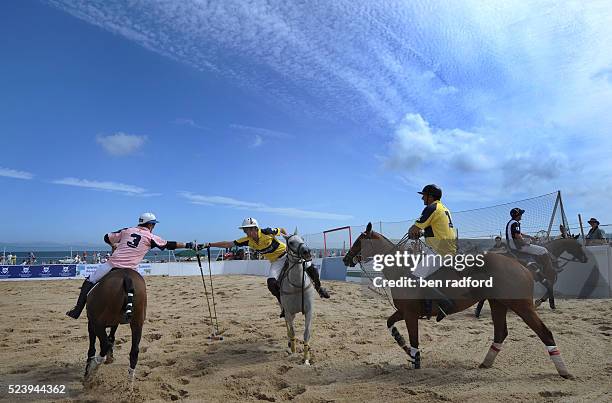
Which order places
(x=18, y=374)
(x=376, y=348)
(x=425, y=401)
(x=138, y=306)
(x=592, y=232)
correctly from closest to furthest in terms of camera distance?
(x=425, y=401) < (x=138, y=306) < (x=18, y=374) < (x=376, y=348) < (x=592, y=232)

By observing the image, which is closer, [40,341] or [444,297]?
[444,297]

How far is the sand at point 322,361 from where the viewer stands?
5.87 m

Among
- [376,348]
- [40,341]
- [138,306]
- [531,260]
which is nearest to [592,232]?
[531,260]

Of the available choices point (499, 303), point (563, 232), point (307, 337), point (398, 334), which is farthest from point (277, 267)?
point (563, 232)

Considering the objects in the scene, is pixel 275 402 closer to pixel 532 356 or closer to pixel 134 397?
pixel 134 397

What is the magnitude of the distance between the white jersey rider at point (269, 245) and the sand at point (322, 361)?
4.18 ft

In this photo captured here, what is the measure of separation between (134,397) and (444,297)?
467 centimetres

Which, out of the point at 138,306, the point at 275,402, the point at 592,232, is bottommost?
the point at 275,402

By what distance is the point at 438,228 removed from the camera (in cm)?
666

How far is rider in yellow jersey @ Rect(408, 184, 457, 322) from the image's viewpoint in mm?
6609

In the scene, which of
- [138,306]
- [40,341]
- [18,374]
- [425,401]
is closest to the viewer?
[425,401]

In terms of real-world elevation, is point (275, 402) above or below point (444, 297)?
below

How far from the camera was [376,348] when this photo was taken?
27.3 feet

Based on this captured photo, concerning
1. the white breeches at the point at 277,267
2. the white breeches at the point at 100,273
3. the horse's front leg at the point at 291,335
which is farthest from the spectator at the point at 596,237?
the white breeches at the point at 100,273
